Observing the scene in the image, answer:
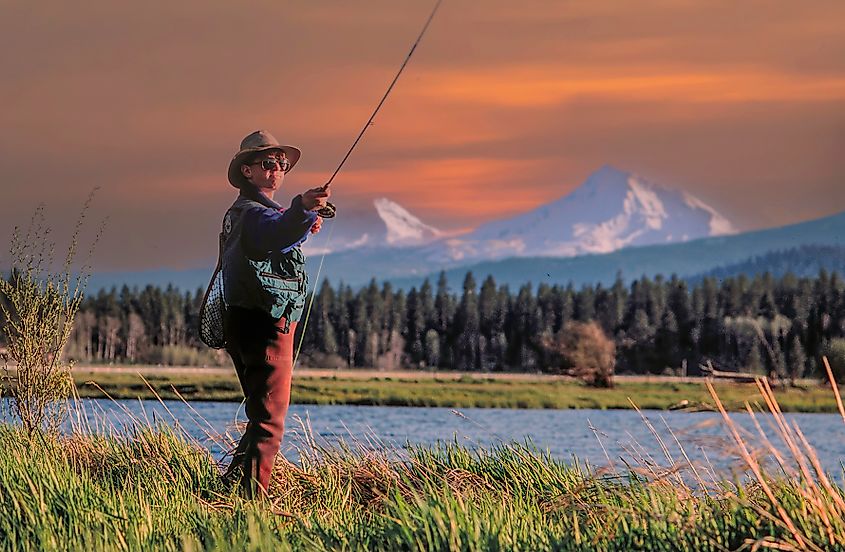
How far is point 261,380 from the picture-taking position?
7500mm

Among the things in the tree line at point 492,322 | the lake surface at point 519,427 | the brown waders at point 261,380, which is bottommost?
the lake surface at point 519,427

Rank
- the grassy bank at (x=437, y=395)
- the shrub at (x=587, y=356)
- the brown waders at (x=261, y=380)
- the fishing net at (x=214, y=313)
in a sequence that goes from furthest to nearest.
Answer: the shrub at (x=587, y=356)
the grassy bank at (x=437, y=395)
the fishing net at (x=214, y=313)
the brown waders at (x=261, y=380)

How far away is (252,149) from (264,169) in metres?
0.16

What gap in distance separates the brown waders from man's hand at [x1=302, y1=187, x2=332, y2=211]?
72 centimetres

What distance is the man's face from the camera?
25.5ft

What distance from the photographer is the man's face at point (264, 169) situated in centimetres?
777

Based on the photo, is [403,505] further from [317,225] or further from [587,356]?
[587,356]

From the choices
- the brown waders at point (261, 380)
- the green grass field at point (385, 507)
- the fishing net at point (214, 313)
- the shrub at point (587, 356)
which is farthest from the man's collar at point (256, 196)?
the shrub at point (587, 356)

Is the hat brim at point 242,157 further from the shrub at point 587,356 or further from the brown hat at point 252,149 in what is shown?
the shrub at point 587,356

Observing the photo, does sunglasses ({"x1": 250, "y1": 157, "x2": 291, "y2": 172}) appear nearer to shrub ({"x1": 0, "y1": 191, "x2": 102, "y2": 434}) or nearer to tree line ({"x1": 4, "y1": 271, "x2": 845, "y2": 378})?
shrub ({"x1": 0, "y1": 191, "x2": 102, "y2": 434})

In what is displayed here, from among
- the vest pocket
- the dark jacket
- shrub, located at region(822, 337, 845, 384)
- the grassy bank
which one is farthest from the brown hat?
shrub, located at region(822, 337, 845, 384)

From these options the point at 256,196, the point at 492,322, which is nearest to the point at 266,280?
the point at 256,196

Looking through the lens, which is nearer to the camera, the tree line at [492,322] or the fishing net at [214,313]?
the fishing net at [214,313]

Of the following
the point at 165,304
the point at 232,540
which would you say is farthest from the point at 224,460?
the point at 165,304
